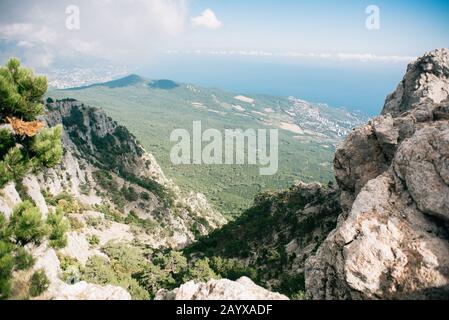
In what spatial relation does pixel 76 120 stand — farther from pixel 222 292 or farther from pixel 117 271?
pixel 222 292

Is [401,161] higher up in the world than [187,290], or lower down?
higher up

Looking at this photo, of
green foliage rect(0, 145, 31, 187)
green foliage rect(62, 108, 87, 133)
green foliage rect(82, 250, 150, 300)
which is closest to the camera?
green foliage rect(0, 145, 31, 187)

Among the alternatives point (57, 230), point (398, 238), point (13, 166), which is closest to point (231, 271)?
point (398, 238)

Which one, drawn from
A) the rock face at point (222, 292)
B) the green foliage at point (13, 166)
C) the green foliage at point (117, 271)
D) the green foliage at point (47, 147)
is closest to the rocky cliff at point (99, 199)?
the green foliage at point (13, 166)

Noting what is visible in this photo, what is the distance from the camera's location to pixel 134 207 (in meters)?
77.5

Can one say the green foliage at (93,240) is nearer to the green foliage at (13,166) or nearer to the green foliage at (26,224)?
the green foliage at (13,166)

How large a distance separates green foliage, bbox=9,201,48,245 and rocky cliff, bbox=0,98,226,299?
0.71 m

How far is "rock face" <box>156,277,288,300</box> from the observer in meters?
12.2

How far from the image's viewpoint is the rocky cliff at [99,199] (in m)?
15.8

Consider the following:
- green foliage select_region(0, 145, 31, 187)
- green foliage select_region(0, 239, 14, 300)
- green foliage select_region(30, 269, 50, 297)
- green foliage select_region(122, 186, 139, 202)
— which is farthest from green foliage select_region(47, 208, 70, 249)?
green foliage select_region(122, 186, 139, 202)

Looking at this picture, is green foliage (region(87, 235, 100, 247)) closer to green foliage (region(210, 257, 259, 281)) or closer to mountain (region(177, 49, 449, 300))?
green foliage (region(210, 257, 259, 281))
